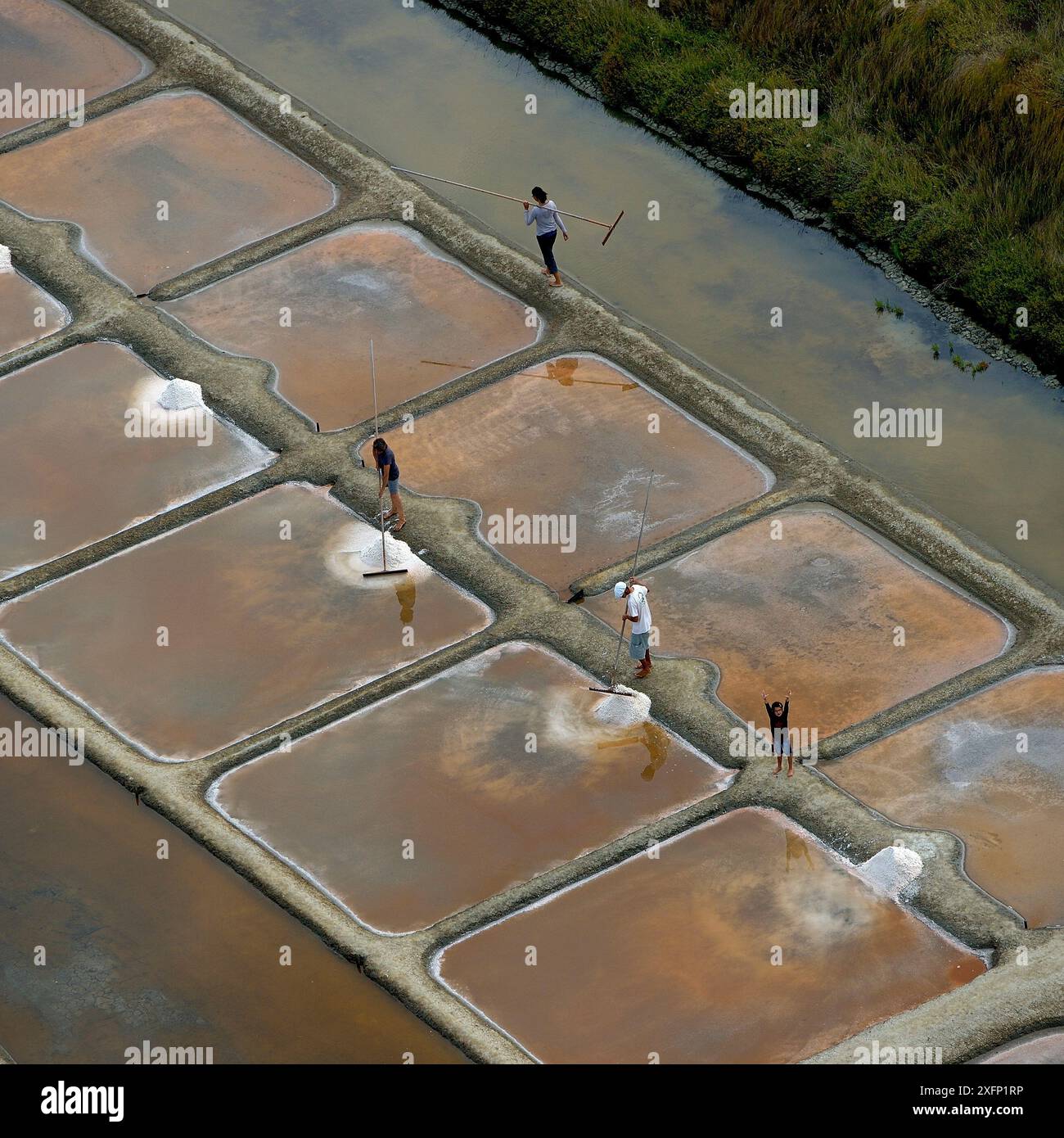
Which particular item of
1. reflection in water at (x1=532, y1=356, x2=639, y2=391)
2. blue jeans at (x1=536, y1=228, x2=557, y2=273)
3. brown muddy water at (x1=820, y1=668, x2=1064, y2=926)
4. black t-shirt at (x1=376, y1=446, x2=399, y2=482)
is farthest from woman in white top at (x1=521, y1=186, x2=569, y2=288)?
brown muddy water at (x1=820, y1=668, x2=1064, y2=926)

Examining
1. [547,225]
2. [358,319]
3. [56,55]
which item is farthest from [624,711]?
[56,55]

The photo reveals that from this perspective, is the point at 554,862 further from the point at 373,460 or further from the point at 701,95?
the point at 701,95

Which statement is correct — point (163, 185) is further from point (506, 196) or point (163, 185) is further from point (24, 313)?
point (506, 196)

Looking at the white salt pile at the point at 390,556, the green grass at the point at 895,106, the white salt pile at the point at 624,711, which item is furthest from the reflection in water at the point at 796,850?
the green grass at the point at 895,106

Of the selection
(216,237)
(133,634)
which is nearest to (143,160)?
(216,237)

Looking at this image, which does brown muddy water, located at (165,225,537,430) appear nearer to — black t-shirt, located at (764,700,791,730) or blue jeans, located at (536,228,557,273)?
blue jeans, located at (536,228,557,273)
